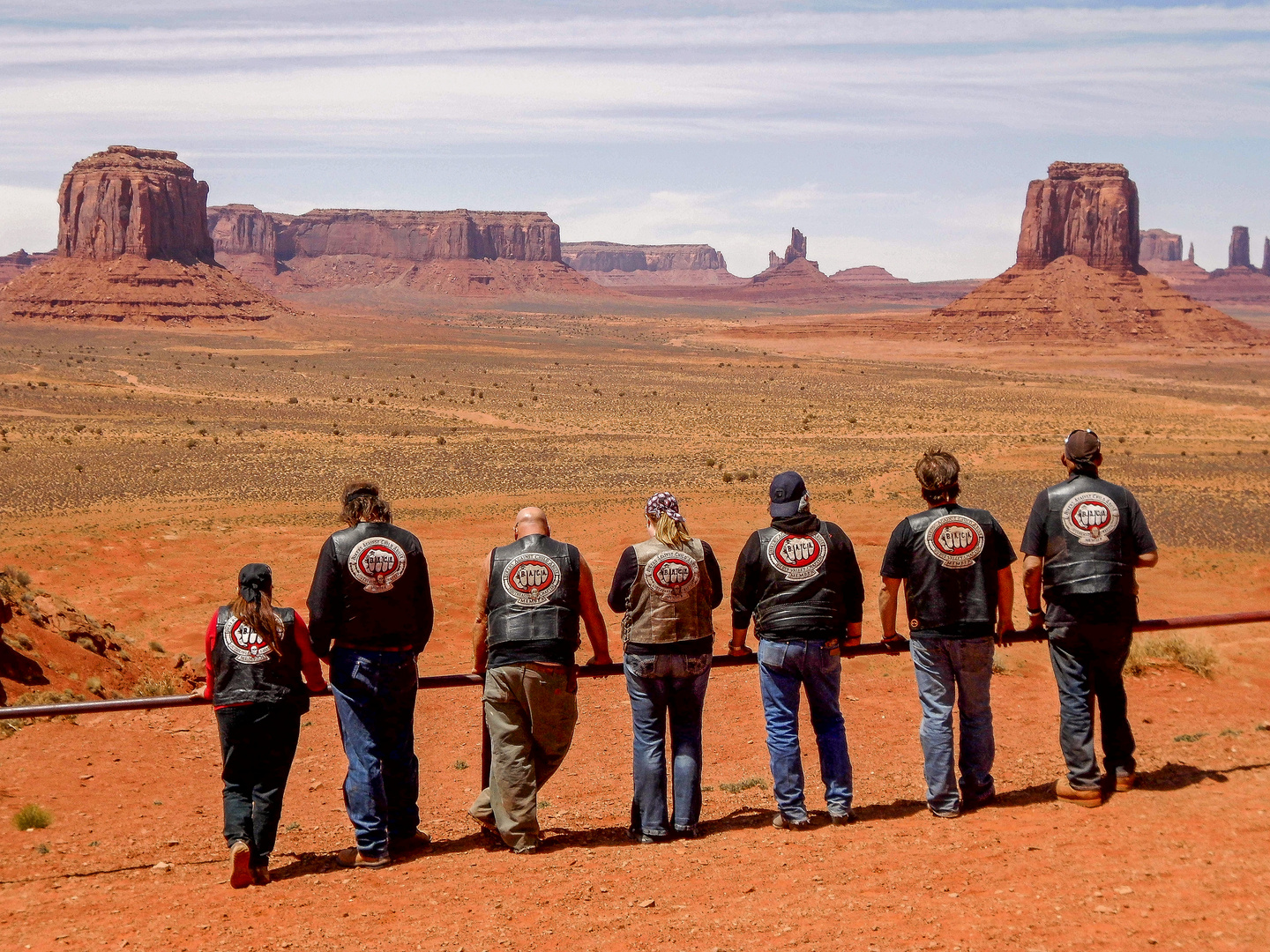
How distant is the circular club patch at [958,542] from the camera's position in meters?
6.21

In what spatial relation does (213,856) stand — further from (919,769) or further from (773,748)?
(919,769)

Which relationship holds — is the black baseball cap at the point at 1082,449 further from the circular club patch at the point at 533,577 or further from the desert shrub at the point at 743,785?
the desert shrub at the point at 743,785

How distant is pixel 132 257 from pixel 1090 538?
139m

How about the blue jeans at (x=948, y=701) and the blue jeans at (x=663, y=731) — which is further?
the blue jeans at (x=948, y=701)

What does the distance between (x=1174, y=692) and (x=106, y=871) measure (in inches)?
350

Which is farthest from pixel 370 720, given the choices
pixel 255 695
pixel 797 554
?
pixel 797 554

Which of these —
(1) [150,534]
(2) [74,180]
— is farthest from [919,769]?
(2) [74,180]

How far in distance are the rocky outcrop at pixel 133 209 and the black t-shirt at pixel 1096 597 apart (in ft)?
456

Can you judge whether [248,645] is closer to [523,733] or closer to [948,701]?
[523,733]

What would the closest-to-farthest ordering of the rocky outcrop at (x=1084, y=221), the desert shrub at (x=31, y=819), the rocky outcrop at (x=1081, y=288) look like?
the desert shrub at (x=31, y=819) → the rocky outcrop at (x=1081, y=288) → the rocky outcrop at (x=1084, y=221)

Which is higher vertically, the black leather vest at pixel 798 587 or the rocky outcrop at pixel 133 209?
the rocky outcrop at pixel 133 209

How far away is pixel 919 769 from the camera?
27.1 ft

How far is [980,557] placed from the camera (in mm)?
6230

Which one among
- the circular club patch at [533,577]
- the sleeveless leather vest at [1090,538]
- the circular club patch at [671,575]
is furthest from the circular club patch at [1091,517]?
the circular club patch at [533,577]
